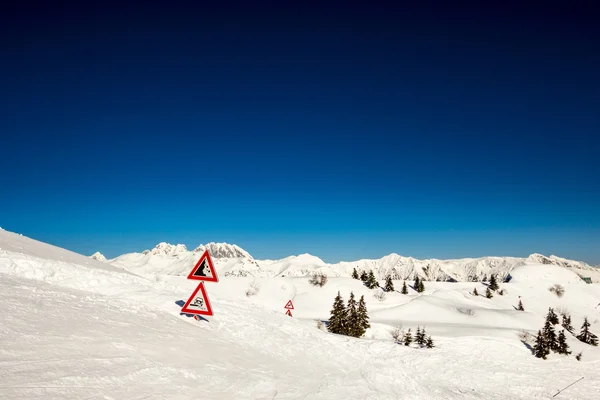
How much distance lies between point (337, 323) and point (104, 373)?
1665 inches

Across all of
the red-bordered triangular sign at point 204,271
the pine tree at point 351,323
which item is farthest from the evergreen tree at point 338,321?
the red-bordered triangular sign at point 204,271

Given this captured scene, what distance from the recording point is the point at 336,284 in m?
98.2

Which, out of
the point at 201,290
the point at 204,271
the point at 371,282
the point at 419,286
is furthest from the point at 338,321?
the point at 419,286

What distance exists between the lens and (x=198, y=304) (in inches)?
416

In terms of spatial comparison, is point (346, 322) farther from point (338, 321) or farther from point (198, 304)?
point (198, 304)

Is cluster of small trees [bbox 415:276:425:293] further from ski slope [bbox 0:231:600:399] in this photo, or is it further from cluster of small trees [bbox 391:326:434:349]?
ski slope [bbox 0:231:600:399]

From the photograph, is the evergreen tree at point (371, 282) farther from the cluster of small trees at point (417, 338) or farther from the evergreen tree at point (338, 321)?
the evergreen tree at point (338, 321)

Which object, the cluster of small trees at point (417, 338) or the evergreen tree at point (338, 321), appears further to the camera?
the evergreen tree at point (338, 321)

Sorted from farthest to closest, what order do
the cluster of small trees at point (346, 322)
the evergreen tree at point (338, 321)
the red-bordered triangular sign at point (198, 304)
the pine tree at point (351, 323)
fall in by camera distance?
the evergreen tree at point (338, 321) < the cluster of small trees at point (346, 322) < the pine tree at point (351, 323) < the red-bordered triangular sign at point (198, 304)

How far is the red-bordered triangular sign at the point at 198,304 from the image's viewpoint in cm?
1049

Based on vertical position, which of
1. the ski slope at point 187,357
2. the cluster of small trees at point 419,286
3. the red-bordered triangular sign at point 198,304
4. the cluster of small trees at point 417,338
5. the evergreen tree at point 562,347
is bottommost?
the cluster of small trees at point 417,338

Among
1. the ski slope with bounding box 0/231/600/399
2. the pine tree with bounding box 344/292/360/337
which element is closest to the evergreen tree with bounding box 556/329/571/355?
the pine tree with bounding box 344/292/360/337

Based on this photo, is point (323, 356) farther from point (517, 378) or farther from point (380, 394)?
point (517, 378)

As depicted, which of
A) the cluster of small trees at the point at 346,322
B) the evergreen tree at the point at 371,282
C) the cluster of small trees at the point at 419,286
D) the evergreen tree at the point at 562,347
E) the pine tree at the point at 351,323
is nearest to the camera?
the pine tree at the point at 351,323
